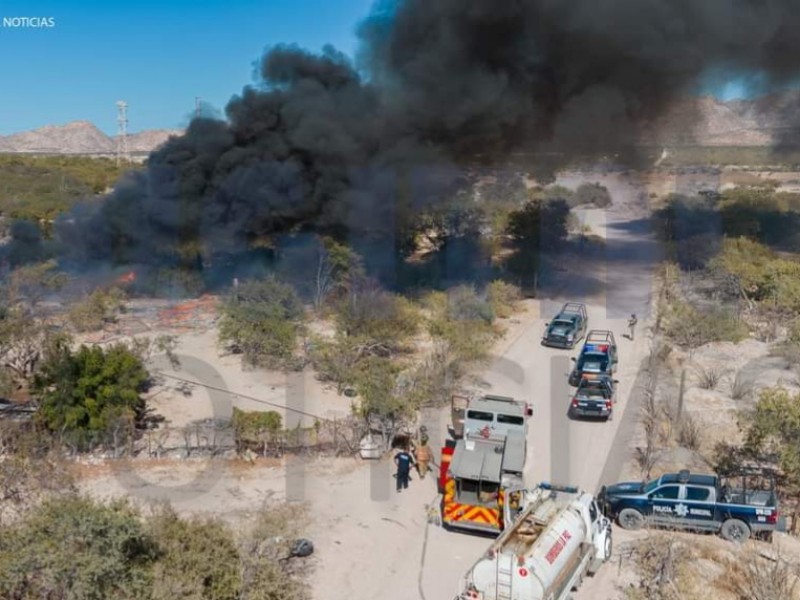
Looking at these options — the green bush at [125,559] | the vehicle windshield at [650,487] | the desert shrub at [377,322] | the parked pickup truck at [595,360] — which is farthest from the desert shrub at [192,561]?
the desert shrub at [377,322]

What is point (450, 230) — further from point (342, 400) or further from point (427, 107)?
point (342, 400)

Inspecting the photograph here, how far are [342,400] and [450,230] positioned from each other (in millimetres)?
16940

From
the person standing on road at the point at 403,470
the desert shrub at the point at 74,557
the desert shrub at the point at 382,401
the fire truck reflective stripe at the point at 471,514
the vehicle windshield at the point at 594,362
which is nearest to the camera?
the desert shrub at the point at 74,557

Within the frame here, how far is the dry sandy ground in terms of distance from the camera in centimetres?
988

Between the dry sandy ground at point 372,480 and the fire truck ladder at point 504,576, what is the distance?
136cm

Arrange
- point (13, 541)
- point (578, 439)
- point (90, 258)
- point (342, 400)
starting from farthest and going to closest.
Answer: point (90, 258) → point (342, 400) → point (578, 439) → point (13, 541)

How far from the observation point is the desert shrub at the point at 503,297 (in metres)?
25.0

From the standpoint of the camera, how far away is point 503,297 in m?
26.0

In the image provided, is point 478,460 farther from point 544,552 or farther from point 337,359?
point 337,359

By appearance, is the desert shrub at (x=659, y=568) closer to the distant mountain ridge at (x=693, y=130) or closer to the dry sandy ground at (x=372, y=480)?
the dry sandy ground at (x=372, y=480)

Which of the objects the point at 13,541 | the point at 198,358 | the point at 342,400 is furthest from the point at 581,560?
the point at 198,358

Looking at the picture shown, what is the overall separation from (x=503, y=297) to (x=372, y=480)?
14.3 meters

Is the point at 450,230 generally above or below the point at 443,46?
below

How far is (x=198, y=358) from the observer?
1969 cm
